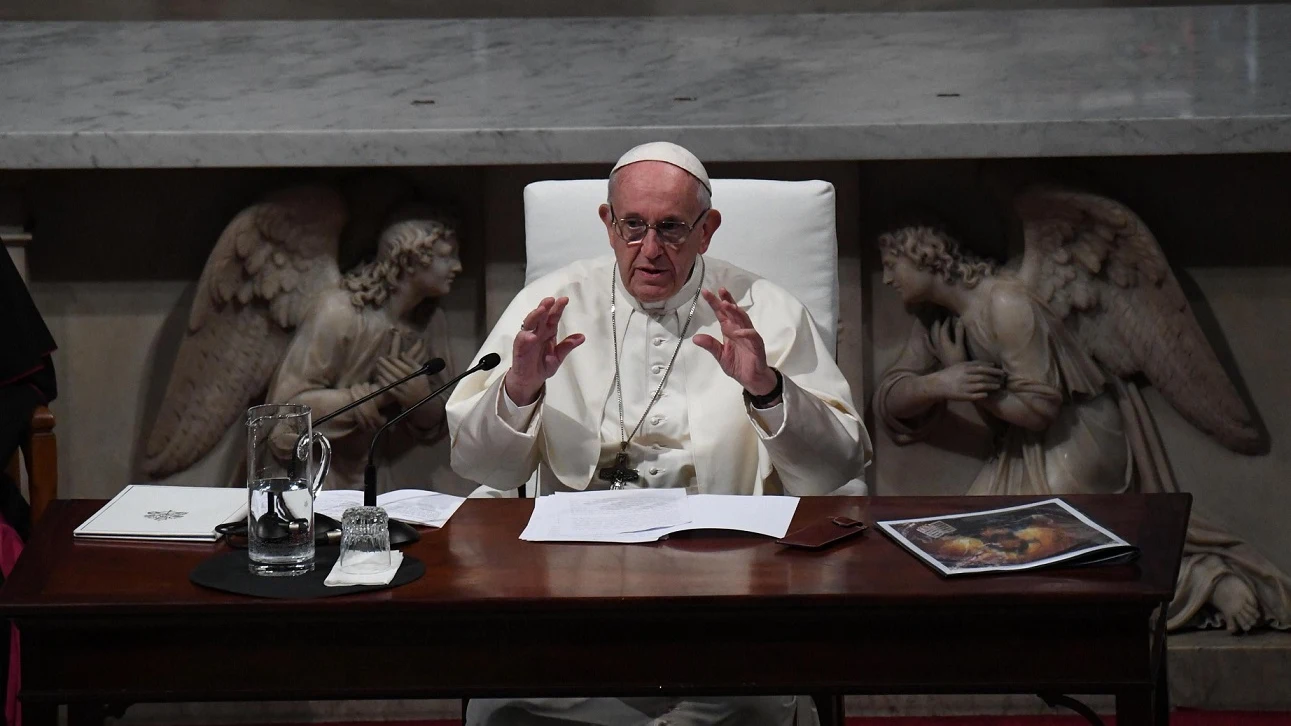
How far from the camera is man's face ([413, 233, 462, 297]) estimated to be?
4.03 meters

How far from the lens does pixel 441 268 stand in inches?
159

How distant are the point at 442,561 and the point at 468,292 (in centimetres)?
207

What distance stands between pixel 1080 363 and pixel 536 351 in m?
1.79

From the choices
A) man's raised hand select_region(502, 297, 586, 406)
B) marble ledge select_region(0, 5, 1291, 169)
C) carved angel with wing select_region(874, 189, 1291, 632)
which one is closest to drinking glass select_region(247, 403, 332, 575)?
man's raised hand select_region(502, 297, 586, 406)

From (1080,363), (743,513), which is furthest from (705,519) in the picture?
(1080,363)

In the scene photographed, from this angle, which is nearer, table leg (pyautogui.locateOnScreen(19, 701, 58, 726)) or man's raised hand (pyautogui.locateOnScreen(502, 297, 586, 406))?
table leg (pyautogui.locateOnScreen(19, 701, 58, 726))

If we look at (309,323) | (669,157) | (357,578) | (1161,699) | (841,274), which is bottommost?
(1161,699)

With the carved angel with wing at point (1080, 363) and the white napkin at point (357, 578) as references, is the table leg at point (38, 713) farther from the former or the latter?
the carved angel with wing at point (1080, 363)

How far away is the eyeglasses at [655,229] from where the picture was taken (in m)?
3.01

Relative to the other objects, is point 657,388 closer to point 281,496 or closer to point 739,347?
point 739,347

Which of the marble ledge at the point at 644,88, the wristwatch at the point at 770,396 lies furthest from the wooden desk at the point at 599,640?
the marble ledge at the point at 644,88

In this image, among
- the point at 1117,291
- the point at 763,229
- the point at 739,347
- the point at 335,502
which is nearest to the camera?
the point at 335,502

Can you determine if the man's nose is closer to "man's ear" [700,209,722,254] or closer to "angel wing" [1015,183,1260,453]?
"man's ear" [700,209,722,254]

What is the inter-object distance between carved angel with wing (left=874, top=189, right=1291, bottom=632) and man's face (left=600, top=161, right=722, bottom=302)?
1.12 metres
